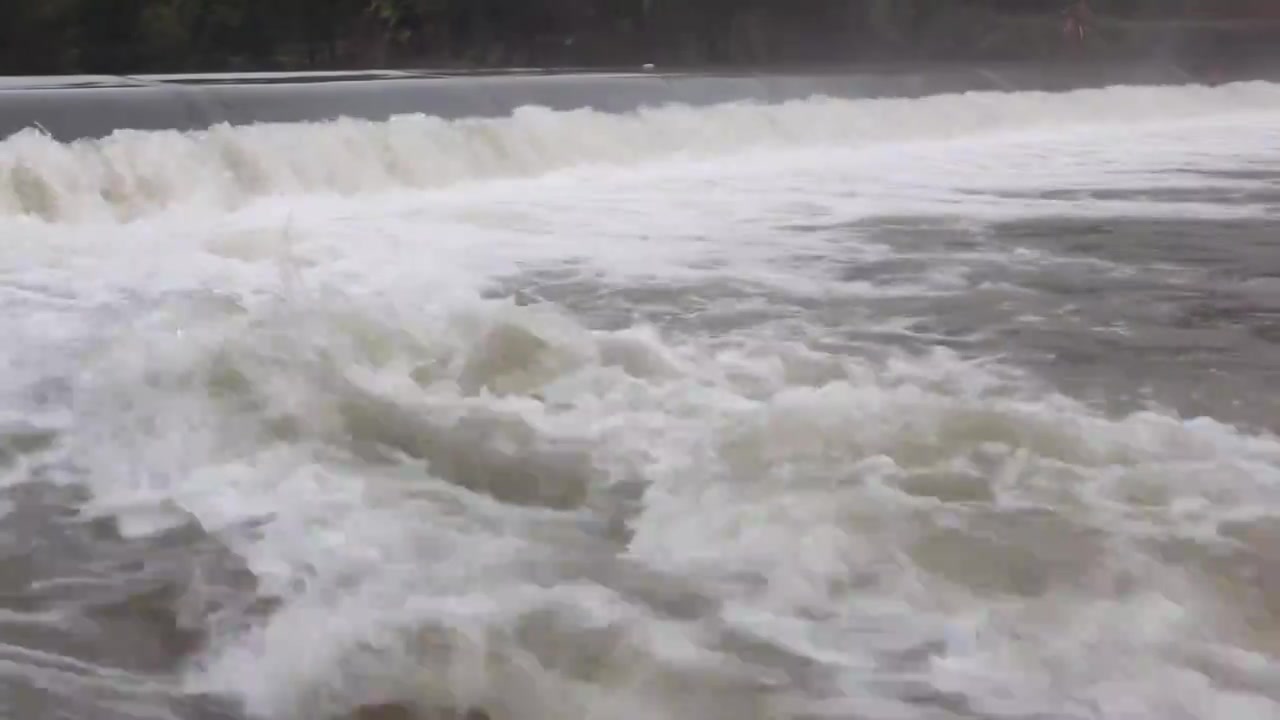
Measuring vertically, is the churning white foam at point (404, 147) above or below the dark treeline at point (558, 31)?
below

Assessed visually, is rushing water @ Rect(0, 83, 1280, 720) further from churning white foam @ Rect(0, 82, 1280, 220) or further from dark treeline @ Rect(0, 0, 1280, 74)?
dark treeline @ Rect(0, 0, 1280, 74)

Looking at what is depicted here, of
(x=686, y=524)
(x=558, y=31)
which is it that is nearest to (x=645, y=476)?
(x=686, y=524)

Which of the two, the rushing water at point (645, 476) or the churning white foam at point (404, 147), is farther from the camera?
the churning white foam at point (404, 147)

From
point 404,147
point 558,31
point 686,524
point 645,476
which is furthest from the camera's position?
point 558,31

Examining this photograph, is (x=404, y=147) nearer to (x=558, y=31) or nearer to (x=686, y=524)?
(x=686, y=524)

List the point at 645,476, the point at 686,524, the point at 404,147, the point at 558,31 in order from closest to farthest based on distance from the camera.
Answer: the point at 686,524 < the point at 645,476 < the point at 404,147 < the point at 558,31

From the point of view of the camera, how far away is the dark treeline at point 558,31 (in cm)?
1148

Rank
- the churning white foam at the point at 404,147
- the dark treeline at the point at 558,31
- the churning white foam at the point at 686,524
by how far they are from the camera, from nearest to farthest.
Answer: the churning white foam at the point at 686,524 → the churning white foam at the point at 404,147 → the dark treeline at the point at 558,31

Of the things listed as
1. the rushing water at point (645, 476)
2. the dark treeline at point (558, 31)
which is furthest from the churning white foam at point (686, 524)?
the dark treeline at point (558, 31)

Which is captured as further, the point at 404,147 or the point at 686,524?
the point at 404,147

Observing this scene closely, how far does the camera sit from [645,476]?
2.34m

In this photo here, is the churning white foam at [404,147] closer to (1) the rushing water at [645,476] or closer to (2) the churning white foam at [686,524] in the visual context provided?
(1) the rushing water at [645,476]

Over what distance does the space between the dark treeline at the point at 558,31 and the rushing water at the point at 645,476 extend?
7155mm

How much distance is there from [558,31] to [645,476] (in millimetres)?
12470
